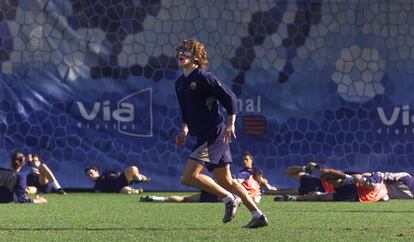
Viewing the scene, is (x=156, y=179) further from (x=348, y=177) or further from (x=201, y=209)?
(x=201, y=209)

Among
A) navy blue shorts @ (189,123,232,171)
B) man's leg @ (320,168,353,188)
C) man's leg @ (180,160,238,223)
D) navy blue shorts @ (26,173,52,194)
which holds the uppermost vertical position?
navy blue shorts @ (189,123,232,171)

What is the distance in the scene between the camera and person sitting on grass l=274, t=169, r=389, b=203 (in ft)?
57.0

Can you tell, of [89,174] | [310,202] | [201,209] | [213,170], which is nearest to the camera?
[213,170]

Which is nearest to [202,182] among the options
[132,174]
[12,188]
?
[12,188]

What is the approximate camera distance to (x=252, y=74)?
22.9m

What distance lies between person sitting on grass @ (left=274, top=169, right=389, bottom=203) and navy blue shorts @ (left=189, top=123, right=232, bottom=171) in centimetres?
700

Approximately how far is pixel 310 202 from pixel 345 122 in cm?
608

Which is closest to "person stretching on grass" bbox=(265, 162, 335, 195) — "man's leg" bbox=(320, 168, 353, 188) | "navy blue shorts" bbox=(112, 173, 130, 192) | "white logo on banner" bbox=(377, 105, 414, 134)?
"man's leg" bbox=(320, 168, 353, 188)

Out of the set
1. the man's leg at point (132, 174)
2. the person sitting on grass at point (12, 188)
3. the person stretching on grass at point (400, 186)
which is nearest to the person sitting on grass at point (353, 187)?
the person stretching on grass at point (400, 186)

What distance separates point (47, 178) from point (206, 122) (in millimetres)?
11528

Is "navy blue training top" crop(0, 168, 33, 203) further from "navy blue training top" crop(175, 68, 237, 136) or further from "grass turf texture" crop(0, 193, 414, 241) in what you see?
"navy blue training top" crop(175, 68, 237, 136)

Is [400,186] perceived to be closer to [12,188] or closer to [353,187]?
[353,187]

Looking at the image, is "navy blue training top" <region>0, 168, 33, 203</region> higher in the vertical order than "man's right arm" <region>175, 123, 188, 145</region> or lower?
lower

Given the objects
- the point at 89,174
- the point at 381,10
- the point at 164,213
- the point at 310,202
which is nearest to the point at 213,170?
the point at 164,213
